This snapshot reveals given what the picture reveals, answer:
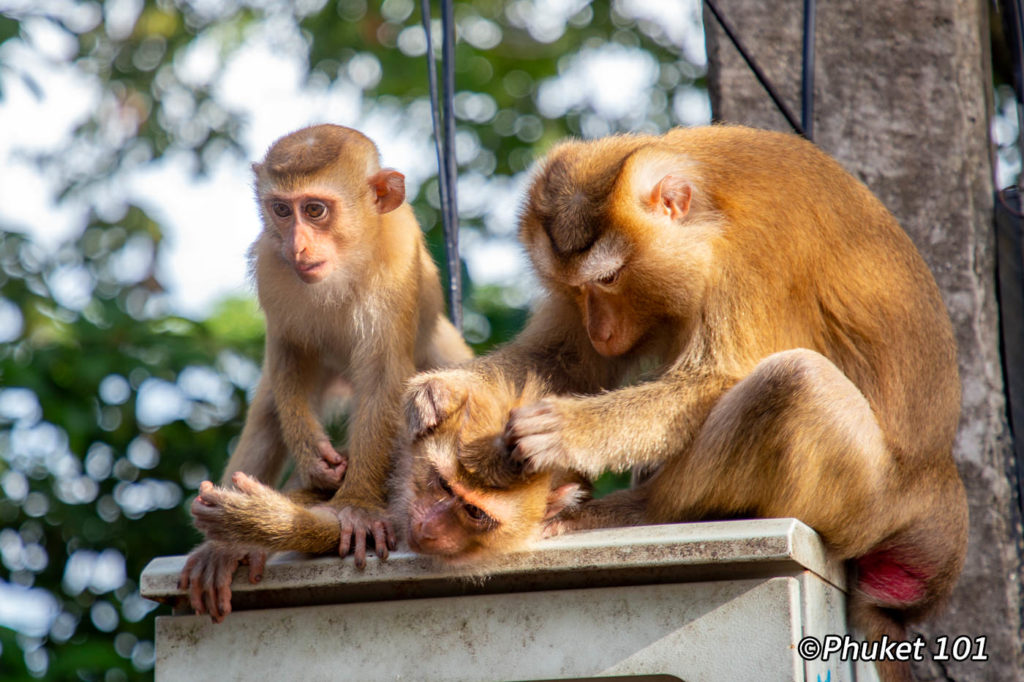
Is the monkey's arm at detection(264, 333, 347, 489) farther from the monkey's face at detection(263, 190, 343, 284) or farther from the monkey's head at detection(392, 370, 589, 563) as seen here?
the monkey's head at detection(392, 370, 589, 563)

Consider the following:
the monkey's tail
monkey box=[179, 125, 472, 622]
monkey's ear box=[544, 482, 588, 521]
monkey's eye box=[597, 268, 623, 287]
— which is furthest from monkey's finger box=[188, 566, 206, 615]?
the monkey's tail

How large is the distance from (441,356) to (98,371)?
1.71 m

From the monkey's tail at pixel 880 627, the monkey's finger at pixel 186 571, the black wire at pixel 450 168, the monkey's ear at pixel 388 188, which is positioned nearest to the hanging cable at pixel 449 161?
the black wire at pixel 450 168

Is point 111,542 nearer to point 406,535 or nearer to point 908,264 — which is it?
point 406,535

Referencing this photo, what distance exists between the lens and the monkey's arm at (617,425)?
103 inches

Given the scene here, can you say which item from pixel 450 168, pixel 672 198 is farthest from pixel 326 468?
pixel 672 198

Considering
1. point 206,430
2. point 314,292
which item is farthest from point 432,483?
point 206,430

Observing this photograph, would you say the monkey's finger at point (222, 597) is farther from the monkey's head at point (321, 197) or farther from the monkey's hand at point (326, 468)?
the monkey's head at point (321, 197)

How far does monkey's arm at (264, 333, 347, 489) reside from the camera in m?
3.31

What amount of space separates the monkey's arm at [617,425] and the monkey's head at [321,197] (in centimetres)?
111

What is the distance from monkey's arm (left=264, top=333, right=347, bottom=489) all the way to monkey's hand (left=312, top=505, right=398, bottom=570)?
38cm

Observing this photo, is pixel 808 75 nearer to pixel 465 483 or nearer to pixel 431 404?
pixel 431 404

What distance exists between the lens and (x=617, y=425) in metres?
2.69

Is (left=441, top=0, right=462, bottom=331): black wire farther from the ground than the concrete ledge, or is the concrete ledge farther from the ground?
(left=441, top=0, right=462, bottom=331): black wire
